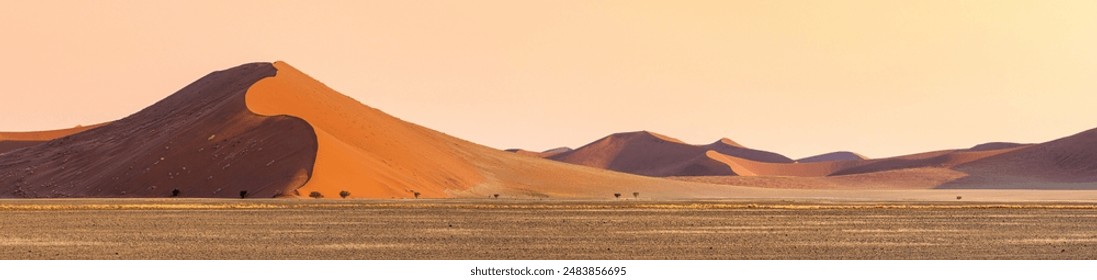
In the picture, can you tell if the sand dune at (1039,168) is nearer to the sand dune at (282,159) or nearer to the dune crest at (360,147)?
the sand dune at (282,159)

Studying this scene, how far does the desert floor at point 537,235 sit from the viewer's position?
27.5 meters

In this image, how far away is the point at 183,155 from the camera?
106 metres

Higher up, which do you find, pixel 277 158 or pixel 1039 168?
pixel 1039 168

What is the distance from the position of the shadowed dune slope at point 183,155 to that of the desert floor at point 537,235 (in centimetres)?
4414

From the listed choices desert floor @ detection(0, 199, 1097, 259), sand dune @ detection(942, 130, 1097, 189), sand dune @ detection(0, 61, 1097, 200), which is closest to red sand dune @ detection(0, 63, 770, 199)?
sand dune @ detection(0, 61, 1097, 200)

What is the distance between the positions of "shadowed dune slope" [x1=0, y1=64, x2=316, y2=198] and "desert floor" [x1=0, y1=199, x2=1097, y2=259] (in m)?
44.1

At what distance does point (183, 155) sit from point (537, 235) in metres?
77.1

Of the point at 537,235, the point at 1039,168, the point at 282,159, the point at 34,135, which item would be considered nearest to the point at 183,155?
the point at 282,159

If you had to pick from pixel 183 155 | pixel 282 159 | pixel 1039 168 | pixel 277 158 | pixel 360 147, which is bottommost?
pixel 282 159

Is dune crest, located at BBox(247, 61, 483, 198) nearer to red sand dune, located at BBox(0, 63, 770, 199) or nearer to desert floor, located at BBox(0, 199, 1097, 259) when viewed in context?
red sand dune, located at BBox(0, 63, 770, 199)

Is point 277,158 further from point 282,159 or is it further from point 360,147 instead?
point 360,147

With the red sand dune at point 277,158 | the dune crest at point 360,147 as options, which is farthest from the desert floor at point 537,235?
the dune crest at point 360,147

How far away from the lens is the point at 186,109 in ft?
429
